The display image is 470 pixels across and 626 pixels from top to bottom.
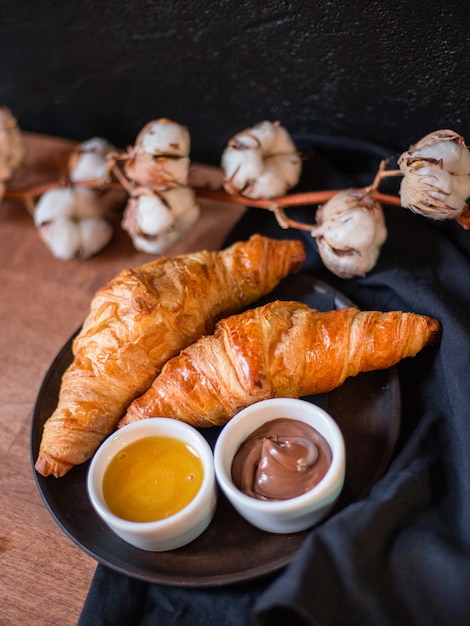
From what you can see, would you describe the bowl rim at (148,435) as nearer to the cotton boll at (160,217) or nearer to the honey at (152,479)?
the honey at (152,479)

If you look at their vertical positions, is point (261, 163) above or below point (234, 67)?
below

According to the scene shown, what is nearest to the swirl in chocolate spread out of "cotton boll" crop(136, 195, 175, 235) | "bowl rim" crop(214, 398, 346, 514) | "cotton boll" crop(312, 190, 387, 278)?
"bowl rim" crop(214, 398, 346, 514)

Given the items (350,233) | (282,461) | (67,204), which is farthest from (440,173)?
(67,204)

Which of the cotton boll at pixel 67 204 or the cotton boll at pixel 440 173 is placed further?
the cotton boll at pixel 67 204

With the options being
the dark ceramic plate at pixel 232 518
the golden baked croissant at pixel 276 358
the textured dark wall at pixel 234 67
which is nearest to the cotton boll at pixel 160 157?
the textured dark wall at pixel 234 67

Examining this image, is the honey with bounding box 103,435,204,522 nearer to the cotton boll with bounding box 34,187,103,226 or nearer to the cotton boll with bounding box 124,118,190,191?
the cotton boll with bounding box 124,118,190,191

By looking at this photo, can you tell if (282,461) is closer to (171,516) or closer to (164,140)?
(171,516)

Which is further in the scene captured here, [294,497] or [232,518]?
[232,518]
